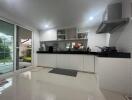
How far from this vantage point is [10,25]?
338 cm

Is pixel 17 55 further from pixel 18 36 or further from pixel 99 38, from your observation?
pixel 99 38

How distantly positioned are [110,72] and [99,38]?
2375 mm

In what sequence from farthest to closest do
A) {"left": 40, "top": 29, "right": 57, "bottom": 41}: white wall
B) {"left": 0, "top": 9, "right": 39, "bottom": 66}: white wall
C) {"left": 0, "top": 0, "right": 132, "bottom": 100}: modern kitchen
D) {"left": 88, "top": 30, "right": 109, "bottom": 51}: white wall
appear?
{"left": 40, "top": 29, "right": 57, "bottom": 41}: white wall → {"left": 88, "top": 30, "right": 109, "bottom": 51}: white wall → {"left": 0, "top": 9, "right": 39, "bottom": 66}: white wall → {"left": 0, "top": 0, "right": 132, "bottom": 100}: modern kitchen

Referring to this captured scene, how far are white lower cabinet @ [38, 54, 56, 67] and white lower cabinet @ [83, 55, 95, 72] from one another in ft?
5.24

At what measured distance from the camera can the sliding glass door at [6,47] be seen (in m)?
3.06

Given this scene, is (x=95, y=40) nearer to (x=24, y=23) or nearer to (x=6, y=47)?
(x=24, y=23)

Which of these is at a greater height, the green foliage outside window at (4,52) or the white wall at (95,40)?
the white wall at (95,40)

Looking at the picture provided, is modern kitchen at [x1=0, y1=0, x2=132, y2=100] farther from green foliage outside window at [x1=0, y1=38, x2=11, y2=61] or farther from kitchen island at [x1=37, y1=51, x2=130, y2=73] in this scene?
green foliage outside window at [x1=0, y1=38, x2=11, y2=61]

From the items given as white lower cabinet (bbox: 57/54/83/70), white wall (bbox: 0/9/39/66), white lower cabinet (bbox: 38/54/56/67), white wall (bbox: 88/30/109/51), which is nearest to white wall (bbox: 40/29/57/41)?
white wall (bbox: 0/9/39/66)

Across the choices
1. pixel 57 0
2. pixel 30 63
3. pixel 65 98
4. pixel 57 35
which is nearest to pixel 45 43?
pixel 57 35

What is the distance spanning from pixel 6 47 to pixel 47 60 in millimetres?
1941

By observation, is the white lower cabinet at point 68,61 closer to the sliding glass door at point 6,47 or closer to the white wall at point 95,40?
the white wall at point 95,40

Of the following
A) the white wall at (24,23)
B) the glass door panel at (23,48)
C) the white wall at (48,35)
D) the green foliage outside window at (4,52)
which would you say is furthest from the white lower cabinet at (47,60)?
the green foliage outside window at (4,52)

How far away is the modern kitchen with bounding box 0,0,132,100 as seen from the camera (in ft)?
6.13
